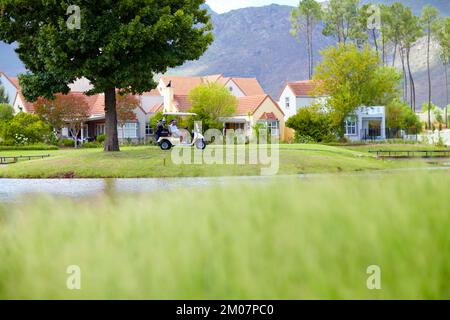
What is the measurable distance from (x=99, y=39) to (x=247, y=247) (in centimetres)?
3016

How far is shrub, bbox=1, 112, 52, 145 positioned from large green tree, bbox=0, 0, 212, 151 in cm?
2637

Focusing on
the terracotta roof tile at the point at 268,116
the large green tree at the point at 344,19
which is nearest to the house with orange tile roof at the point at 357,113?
the terracotta roof tile at the point at 268,116

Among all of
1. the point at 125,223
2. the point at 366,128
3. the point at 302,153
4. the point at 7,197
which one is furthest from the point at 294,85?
the point at 125,223

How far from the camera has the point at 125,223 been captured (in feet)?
21.6

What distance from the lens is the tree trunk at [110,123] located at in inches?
1512

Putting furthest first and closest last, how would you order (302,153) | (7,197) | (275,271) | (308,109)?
(308,109)
(302,153)
(7,197)
(275,271)

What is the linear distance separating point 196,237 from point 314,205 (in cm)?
114

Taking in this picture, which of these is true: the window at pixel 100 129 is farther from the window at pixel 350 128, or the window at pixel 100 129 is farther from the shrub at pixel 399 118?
the shrub at pixel 399 118

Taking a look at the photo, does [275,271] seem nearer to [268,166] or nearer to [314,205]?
[314,205]

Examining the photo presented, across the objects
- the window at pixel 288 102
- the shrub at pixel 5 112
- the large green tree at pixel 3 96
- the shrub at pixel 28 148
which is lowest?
the shrub at pixel 28 148

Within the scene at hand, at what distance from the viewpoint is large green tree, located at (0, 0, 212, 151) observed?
111 feet

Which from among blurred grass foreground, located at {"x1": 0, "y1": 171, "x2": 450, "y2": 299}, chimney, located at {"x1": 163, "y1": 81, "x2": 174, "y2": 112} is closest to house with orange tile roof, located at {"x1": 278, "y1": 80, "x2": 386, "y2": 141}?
chimney, located at {"x1": 163, "y1": 81, "x2": 174, "y2": 112}

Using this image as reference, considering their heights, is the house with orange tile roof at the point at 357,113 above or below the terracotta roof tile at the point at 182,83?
below

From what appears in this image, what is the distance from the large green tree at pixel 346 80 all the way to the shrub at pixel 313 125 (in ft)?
3.45
